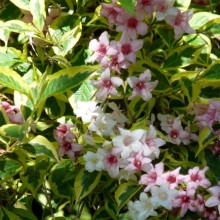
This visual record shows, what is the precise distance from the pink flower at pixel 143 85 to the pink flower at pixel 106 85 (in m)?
0.05

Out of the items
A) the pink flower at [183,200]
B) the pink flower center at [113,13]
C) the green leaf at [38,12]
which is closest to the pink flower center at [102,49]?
the pink flower center at [113,13]

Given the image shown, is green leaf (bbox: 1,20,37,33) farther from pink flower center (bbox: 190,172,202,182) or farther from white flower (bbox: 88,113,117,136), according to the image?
pink flower center (bbox: 190,172,202,182)

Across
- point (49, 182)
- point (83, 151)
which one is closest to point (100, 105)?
point (83, 151)

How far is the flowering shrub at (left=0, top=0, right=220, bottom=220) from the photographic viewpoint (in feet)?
5.50

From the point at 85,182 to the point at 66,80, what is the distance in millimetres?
295

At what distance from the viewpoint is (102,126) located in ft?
5.66

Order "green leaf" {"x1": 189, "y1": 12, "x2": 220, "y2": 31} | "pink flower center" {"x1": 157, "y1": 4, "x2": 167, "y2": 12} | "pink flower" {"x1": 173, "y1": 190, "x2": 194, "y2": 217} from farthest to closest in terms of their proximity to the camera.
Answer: "green leaf" {"x1": 189, "y1": 12, "x2": 220, "y2": 31}
"pink flower center" {"x1": 157, "y1": 4, "x2": 167, "y2": 12}
"pink flower" {"x1": 173, "y1": 190, "x2": 194, "y2": 217}

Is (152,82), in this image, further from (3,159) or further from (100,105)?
(3,159)

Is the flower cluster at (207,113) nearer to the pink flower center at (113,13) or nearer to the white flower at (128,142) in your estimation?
the white flower at (128,142)

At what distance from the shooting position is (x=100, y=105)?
1.81 metres

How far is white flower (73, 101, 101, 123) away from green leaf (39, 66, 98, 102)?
0.12 m

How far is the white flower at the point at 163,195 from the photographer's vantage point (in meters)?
1.64

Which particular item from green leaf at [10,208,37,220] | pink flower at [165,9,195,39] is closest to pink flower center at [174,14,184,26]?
pink flower at [165,9,195,39]

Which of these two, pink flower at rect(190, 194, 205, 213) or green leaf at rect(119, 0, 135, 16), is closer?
green leaf at rect(119, 0, 135, 16)
